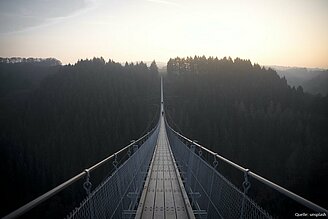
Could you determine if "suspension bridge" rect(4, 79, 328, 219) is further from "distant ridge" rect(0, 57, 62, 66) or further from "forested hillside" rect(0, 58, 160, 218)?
"distant ridge" rect(0, 57, 62, 66)

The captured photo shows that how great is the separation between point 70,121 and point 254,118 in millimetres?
58023

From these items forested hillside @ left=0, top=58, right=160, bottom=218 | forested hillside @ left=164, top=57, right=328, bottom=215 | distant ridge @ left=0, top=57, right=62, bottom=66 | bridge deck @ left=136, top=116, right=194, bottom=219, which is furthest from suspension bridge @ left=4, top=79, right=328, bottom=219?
distant ridge @ left=0, top=57, right=62, bottom=66

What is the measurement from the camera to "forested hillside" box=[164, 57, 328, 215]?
62594 mm

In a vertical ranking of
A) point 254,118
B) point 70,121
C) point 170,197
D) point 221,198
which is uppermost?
point 221,198

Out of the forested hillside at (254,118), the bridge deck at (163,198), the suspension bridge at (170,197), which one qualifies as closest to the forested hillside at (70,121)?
the forested hillside at (254,118)

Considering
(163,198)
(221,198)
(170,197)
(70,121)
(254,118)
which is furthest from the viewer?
(70,121)

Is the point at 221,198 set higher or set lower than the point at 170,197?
higher

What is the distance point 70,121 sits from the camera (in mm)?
102250

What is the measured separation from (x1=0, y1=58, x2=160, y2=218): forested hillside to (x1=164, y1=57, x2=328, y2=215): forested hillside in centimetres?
1159

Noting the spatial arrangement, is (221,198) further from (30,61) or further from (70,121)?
(30,61)

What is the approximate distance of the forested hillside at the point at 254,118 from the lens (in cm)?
6259

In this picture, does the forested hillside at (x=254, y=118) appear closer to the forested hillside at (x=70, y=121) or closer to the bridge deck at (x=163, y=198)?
the forested hillside at (x=70, y=121)

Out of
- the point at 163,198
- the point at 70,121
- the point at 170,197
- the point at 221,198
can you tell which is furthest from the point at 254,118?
the point at 221,198

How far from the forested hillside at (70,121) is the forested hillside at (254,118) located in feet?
38.0
